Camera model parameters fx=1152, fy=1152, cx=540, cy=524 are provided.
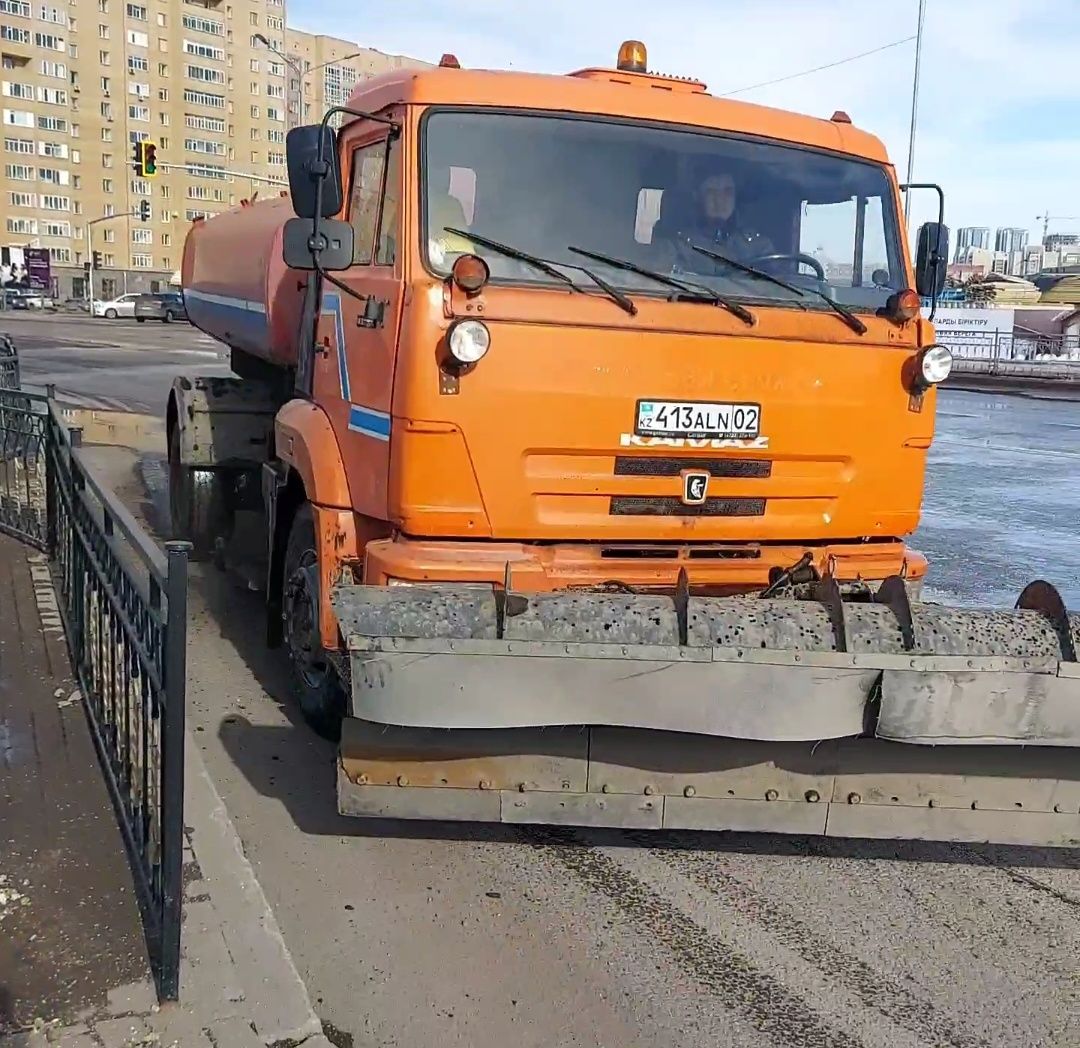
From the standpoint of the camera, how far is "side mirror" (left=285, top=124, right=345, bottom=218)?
452 cm

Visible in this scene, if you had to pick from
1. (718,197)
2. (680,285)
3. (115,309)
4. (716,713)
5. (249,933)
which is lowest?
(249,933)

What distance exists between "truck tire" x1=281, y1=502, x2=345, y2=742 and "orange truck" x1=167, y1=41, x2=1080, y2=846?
1.0 inches

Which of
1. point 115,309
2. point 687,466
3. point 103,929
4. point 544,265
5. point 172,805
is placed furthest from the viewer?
point 115,309

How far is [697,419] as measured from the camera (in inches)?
174

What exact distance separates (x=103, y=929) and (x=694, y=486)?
257 cm

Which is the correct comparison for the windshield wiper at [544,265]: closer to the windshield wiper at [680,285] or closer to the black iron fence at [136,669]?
the windshield wiper at [680,285]

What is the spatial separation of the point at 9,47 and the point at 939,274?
101679 millimetres

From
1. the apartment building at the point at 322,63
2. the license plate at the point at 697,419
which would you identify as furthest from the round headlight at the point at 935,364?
the apartment building at the point at 322,63

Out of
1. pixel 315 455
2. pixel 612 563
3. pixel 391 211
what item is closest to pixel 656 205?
pixel 391 211

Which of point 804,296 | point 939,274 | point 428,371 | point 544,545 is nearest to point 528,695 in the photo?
point 544,545

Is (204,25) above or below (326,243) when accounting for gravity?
above

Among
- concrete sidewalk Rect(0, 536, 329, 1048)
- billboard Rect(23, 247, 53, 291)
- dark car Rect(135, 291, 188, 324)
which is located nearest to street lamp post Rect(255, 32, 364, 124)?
dark car Rect(135, 291, 188, 324)

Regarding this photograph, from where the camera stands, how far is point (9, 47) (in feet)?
295

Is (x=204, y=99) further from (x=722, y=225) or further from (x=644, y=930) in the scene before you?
(x=644, y=930)
